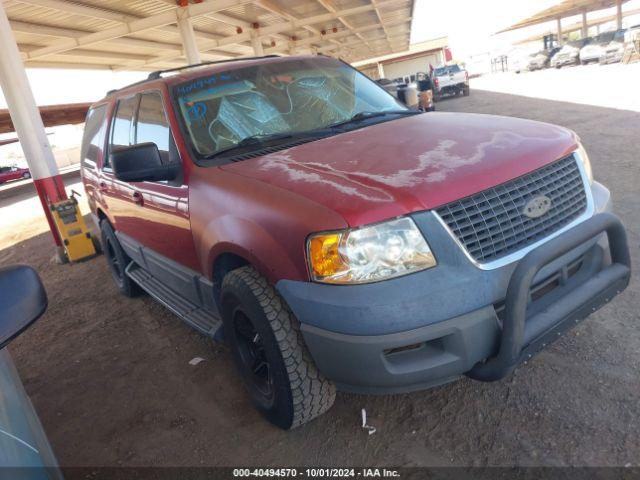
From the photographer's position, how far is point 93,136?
4859 mm

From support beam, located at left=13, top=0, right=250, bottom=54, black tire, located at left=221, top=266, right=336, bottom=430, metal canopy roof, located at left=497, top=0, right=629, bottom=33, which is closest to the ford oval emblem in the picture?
black tire, located at left=221, top=266, right=336, bottom=430

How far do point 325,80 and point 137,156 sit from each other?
1.45 m

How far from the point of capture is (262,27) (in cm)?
1930

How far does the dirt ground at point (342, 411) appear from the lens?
2.20 m

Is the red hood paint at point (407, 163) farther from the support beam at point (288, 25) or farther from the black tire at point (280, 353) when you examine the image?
the support beam at point (288, 25)

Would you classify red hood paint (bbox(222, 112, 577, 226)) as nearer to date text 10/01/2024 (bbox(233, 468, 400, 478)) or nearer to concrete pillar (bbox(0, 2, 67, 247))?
date text 10/01/2024 (bbox(233, 468, 400, 478))

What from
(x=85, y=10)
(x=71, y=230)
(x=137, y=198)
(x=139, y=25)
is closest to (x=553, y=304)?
(x=137, y=198)

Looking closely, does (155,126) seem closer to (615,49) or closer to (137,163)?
(137,163)

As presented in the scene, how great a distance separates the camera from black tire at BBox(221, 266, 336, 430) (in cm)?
221

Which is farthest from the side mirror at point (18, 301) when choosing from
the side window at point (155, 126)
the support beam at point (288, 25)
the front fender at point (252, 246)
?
the support beam at point (288, 25)

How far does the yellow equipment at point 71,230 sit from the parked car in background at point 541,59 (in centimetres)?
3197

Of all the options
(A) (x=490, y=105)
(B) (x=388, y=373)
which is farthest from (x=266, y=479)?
(A) (x=490, y=105)

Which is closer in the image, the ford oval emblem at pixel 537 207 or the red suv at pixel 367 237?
the red suv at pixel 367 237

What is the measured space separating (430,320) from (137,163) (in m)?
1.80
